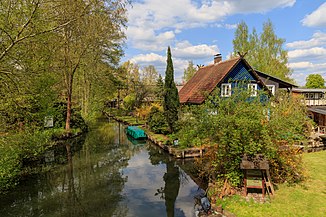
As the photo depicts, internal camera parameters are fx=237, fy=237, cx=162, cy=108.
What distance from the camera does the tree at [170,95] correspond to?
22.5 meters

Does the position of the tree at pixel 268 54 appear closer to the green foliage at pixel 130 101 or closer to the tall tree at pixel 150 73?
the green foliage at pixel 130 101

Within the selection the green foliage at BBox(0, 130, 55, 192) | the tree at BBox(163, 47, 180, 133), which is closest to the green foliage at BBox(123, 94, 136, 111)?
the tree at BBox(163, 47, 180, 133)

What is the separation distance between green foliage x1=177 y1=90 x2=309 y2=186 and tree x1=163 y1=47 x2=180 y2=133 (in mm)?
10080

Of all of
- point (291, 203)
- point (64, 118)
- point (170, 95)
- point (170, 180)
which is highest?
point (170, 95)

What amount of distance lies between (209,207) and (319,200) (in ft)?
13.7

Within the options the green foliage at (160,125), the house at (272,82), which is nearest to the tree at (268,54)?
the house at (272,82)

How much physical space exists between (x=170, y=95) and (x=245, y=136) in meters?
13.2

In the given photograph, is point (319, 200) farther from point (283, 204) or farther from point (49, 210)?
point (49, 210)

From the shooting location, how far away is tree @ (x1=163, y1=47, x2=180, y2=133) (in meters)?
22.5

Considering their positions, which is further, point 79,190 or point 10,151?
point 79,190

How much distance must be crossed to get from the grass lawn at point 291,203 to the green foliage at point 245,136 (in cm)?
83

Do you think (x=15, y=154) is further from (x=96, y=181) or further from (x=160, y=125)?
(x=160, y=125)

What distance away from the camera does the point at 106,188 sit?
41.3ft

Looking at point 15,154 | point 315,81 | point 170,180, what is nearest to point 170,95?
point 170,180
